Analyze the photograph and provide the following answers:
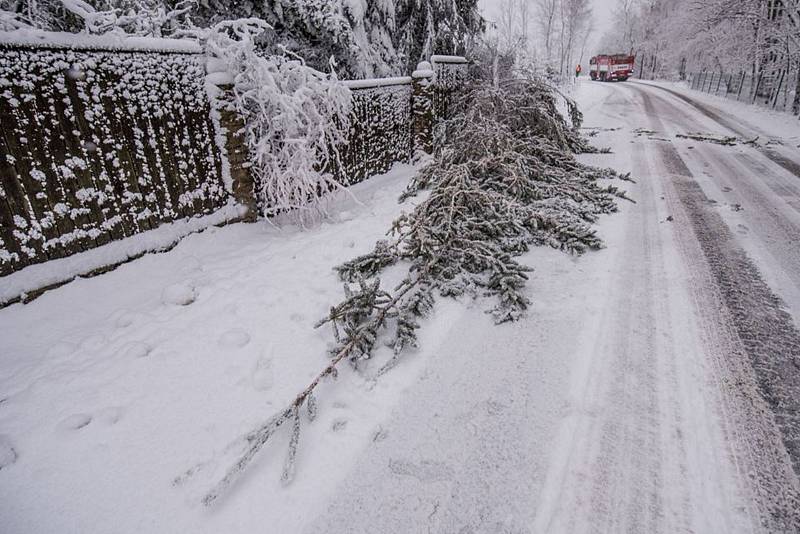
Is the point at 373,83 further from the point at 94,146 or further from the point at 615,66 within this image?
the point at 615,66

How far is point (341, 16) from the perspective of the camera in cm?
669

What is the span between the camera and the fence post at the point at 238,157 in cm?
432

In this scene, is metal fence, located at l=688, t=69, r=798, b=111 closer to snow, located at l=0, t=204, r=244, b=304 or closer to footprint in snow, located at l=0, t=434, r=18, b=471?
snow, located at l=0, t=204, r=244, b=304

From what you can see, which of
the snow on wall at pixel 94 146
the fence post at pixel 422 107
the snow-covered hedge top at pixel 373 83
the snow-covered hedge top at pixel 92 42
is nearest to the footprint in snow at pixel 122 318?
the snow on wall at pixel 94 146

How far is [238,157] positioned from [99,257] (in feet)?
6.17

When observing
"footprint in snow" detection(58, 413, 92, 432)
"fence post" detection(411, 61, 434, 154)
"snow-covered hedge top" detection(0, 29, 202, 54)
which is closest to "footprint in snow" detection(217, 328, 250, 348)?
"footprint in snow" detection(58, 413, 92, 432)

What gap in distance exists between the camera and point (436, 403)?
2.18 m

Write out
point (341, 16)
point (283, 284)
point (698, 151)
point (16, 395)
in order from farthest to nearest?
point (698, 151) < point (341, 16) < point (283, 284) < point (16, 395)

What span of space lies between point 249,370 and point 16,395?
4.57 ft

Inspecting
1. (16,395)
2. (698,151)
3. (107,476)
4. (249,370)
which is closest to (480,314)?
(249,370)

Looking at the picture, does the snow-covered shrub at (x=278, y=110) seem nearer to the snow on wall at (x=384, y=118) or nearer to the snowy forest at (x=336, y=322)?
the snowy forest at (x=336, y=322)

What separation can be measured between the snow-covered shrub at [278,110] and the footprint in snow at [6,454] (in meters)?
3.24

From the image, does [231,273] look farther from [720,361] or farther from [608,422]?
[720,361]

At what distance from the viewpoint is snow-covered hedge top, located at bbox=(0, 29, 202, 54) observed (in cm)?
287
